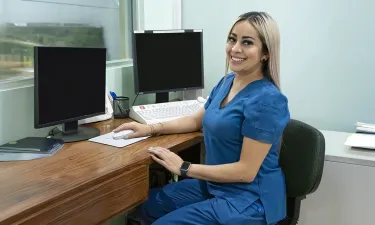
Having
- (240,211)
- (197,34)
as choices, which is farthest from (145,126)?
(197,34)

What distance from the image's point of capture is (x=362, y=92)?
2303mm

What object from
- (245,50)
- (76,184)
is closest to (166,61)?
(245,50)

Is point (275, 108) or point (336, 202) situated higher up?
point (275, 108)

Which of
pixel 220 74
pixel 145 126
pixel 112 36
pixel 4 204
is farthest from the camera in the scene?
pixel 220 74

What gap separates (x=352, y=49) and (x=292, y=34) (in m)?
0.34

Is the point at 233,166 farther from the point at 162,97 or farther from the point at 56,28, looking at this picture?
the point at 56,28

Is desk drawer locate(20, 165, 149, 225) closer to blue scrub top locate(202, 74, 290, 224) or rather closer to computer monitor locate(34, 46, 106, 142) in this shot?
blue scrub top locate(202, 74, 290, 224)

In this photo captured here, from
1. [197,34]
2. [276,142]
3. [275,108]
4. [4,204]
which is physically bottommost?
[4,204]

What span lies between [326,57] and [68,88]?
4.67 feet

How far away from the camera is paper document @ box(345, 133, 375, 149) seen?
194 cm

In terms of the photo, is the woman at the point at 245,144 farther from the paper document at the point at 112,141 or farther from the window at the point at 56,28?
the window at the point at 56,28

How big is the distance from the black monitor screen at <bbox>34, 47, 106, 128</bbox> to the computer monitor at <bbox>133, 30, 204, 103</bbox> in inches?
13.9

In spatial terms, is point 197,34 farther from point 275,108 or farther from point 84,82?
point 275,108

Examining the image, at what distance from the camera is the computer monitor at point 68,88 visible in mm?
1655
